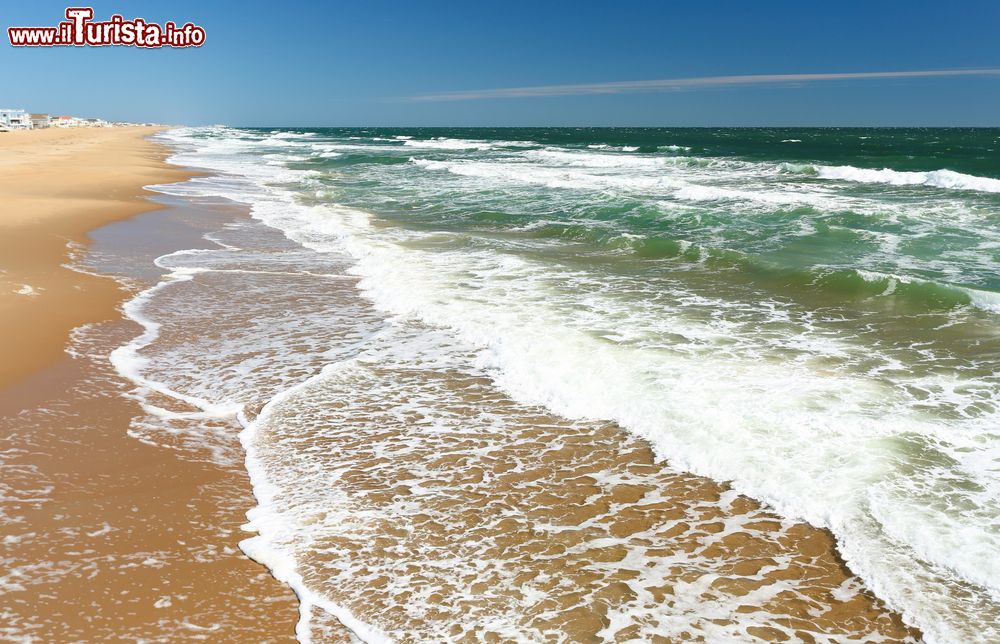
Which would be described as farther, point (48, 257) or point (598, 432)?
point (48, 257)

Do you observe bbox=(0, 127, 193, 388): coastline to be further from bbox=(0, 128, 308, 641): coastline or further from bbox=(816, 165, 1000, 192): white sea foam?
bbox=(816, 165, 1000, 192): white sea foam

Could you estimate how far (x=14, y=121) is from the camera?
399 feet

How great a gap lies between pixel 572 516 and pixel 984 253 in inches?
567

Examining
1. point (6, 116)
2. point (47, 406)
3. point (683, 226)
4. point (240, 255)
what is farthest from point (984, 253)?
point (6, 116)

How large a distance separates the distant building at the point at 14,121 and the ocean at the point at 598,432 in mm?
127226

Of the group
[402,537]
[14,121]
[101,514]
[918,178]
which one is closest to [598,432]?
[402,537]

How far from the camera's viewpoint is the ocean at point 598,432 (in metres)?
3.98

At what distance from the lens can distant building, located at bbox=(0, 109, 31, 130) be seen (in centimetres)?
11669

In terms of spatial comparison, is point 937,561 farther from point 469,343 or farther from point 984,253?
point 984,253

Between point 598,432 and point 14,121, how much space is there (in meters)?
145

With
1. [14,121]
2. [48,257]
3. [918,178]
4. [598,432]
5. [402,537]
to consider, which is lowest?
[402,537]

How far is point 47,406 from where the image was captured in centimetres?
632

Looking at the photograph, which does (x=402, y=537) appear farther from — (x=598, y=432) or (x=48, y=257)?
Result: (x=48, y=257)

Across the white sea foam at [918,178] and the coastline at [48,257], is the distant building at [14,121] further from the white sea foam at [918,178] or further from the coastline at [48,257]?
the white sea foam at [918,178]
